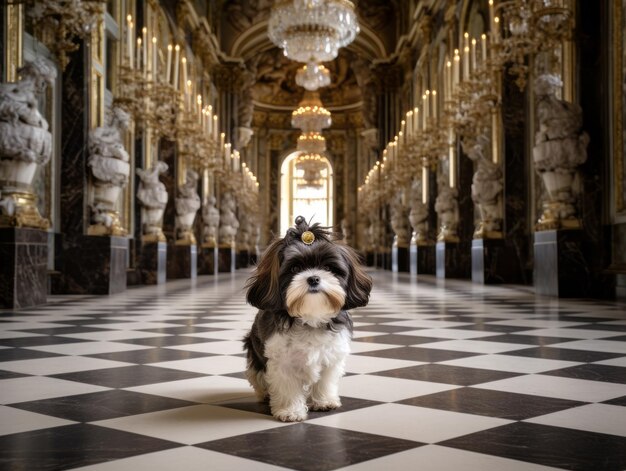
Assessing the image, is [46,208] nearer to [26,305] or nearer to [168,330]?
[26,305]

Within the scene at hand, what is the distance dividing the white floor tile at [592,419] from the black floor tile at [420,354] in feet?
4.45

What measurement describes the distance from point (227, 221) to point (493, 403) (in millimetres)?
22684

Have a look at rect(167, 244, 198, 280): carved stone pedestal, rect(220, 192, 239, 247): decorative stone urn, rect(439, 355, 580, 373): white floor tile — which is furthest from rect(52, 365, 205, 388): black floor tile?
rect(220, 192, 239, 247): decorative stone urn

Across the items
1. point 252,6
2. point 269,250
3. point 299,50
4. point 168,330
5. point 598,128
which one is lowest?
point 168,330

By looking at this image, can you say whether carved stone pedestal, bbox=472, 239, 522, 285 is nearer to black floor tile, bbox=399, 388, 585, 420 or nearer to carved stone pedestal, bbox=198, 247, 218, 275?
carved stone pedestal, bbox=198, 247, 218, 275

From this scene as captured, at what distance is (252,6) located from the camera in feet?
99.1

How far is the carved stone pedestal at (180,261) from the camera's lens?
17859mm

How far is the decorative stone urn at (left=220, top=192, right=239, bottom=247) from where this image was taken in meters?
24.9

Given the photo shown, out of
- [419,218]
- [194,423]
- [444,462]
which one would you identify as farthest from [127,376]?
[419,218]

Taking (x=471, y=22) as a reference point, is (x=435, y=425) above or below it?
below

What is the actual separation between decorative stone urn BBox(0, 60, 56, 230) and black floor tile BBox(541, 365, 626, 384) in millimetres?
6132

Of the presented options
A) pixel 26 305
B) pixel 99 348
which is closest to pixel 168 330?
pixel 99 348

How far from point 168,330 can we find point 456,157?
513 inches

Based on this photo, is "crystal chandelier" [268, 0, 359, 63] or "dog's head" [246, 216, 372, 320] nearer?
"dog's head" [246, 216, 372, 320]
